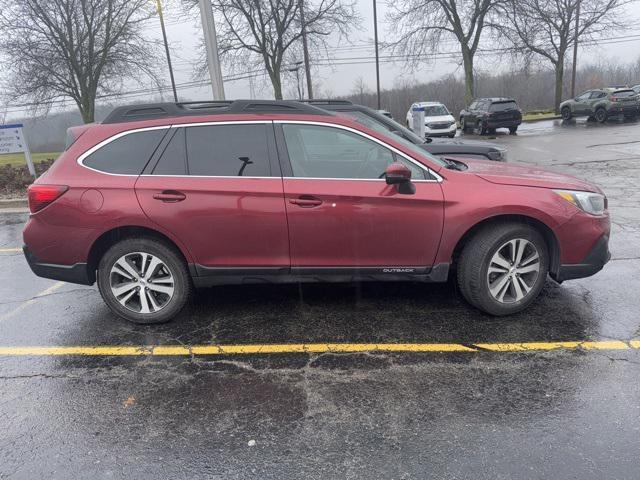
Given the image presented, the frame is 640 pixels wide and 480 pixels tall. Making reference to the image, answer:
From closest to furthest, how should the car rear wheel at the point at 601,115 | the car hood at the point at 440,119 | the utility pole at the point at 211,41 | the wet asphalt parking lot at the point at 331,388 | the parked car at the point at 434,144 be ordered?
the wet asphalt parking lot at the point at 331,388
the parked car at the point at 434,144
the utility pole at the point at 211,41
the car hood at the point at 440,119
the car rear wheel at the point at 601,115

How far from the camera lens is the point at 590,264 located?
3834mm

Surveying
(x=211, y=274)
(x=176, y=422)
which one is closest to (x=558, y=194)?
Result: (x=211, y=274)

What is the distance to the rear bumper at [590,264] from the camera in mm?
3816

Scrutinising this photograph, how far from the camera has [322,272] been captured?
154 inches

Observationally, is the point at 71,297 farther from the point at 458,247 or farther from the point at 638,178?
the point at 638,178

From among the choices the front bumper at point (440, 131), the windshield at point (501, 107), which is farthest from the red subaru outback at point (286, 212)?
the windshield at point (501, 107)

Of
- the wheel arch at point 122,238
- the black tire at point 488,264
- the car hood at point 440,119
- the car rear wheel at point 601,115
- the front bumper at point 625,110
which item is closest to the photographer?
the black tire at point 488,264

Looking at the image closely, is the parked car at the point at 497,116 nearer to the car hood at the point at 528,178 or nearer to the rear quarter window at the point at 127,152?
the car hood at the point at 528,178

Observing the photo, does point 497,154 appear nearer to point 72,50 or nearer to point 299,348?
point 299,348

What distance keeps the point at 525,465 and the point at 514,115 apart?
74.9 feet

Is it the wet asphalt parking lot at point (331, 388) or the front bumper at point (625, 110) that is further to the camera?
the front bumper at point (625, 110)

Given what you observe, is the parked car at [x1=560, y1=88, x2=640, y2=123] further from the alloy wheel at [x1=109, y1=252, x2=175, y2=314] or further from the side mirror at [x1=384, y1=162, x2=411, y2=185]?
the alloy wheel at [x1=109, y1=252, x2=175, y2=314]

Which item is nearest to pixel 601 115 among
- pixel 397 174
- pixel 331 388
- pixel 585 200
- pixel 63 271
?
pixel 585 200

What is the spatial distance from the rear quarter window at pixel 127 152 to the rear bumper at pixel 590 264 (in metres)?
3.49
